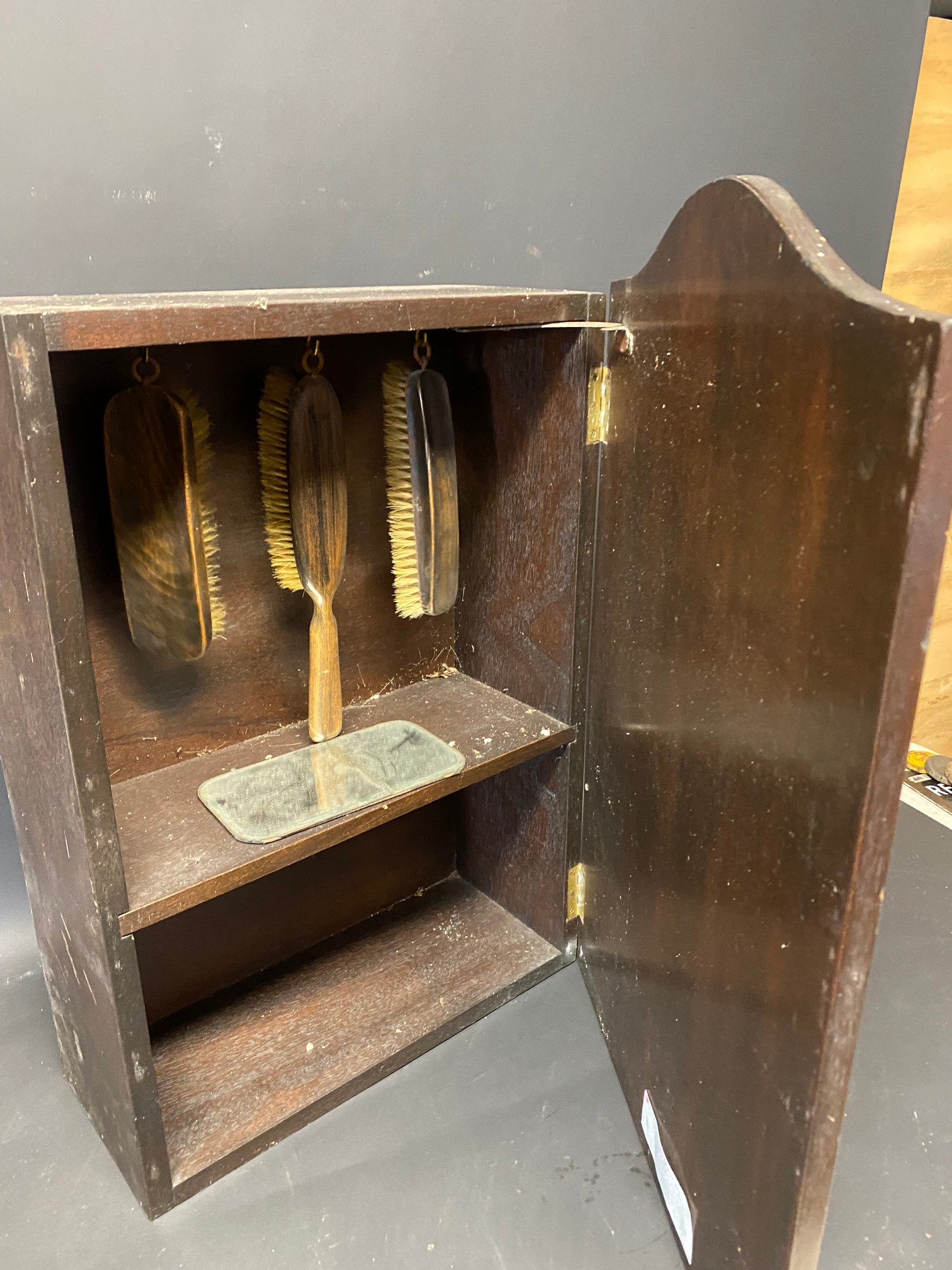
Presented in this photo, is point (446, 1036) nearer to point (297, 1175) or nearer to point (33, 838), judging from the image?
point (297, 1175)

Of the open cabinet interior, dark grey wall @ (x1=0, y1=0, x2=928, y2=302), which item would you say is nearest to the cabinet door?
the open cabinet interior

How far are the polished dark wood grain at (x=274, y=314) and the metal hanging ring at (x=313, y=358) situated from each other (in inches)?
2.8

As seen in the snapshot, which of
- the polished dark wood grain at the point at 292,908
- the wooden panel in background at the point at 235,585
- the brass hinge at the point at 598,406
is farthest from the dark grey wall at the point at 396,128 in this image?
the polished dark wood grain at the point at 292,908

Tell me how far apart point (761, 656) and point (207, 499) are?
46cm

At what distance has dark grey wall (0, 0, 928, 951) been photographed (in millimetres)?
727

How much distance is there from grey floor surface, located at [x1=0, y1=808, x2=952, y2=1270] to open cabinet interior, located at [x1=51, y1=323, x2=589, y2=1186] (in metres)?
0.04

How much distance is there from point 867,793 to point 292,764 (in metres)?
0.49

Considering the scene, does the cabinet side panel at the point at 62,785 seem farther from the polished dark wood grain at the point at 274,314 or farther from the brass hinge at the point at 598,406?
the brass hinge at the point at 598,406

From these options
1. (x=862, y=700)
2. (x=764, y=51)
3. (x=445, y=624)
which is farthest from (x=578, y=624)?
(x=764, y=51)

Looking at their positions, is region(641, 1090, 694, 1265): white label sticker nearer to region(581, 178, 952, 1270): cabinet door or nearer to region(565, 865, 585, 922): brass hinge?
region(581, 178, 952, 1270): cabinet door

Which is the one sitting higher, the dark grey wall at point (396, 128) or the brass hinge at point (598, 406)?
the dark grey wall at point (396, 128)

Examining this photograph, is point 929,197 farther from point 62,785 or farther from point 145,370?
point 62,785

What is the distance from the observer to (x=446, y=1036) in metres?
0.84

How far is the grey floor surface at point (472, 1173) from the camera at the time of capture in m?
0.66
